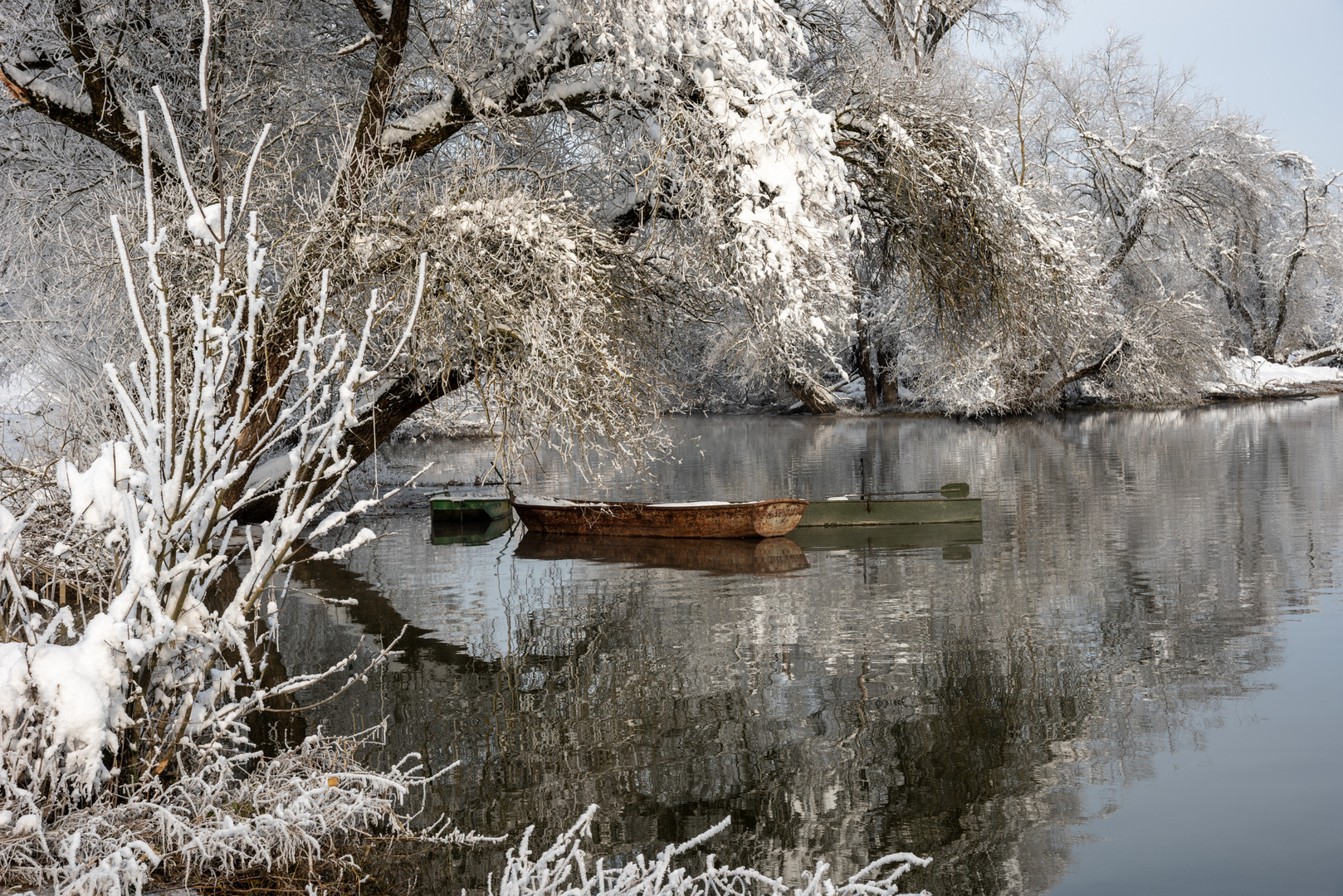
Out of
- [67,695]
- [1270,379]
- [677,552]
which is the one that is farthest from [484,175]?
[1270,379]

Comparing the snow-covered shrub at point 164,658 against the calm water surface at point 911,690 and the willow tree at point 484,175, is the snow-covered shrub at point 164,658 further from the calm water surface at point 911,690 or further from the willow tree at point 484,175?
the willow tree at point 484,175

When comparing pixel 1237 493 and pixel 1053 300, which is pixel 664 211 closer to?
pixel 1053 300

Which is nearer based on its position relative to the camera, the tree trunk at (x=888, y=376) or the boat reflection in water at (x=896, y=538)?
the boat reflection in water at (x=896, y=538)

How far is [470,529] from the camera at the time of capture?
18.7 metres

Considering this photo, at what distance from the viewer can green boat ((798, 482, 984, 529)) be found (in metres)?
17.0

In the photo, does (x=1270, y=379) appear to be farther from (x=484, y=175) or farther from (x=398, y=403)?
(x=484, y=175)

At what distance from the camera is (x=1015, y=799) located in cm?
646

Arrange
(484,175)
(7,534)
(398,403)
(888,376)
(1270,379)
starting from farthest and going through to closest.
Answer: (1270,379) < (888,376) < (398,403) < (484,175) < (7,534)

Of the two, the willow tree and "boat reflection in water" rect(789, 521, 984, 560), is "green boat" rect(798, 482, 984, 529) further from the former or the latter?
the willow tree

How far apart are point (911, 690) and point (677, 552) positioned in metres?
7.45

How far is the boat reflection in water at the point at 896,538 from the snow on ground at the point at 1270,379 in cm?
2823

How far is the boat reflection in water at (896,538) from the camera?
1560cm

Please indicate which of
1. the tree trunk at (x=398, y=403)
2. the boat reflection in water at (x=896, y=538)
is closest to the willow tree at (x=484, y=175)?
the tree trunk at (x=398, y=403)

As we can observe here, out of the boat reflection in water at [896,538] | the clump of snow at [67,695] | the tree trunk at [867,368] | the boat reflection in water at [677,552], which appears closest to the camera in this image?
the clump of snow at [67,695]
